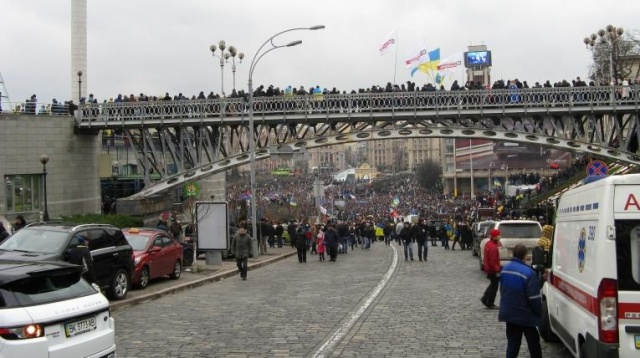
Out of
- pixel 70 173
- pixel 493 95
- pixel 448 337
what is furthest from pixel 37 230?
pixel 493 95

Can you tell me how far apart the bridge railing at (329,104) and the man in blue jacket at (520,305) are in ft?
102

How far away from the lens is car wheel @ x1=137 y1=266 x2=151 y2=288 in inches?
671

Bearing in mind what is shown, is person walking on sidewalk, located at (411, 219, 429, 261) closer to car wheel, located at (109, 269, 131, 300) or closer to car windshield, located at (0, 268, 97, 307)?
car wheel, located at (109, 269, 131, 300)

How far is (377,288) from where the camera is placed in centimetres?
1778

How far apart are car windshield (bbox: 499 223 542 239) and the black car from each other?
10478 mm

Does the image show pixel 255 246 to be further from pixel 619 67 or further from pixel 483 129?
pixel 619 67

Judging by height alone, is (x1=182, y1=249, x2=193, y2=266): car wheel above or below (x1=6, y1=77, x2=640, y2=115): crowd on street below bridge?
below

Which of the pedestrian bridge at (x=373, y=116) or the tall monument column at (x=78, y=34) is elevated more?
the tall monument column at (x=78, y=34)

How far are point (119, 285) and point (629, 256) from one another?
1110 centimetres

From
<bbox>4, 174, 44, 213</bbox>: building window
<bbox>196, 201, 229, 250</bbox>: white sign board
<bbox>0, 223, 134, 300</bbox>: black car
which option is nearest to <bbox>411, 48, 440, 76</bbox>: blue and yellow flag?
<bbox>4, 174, 44, 213</bbox>: building window

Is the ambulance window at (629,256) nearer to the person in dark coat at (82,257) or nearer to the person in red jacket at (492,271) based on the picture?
the person in red jacket at (492,271)

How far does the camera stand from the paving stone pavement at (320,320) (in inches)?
389

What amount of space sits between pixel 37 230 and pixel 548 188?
44798 mm

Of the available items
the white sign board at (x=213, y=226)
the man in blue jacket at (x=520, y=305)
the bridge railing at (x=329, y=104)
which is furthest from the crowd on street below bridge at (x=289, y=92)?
the man in blue jacket at (x=520, y=305)
